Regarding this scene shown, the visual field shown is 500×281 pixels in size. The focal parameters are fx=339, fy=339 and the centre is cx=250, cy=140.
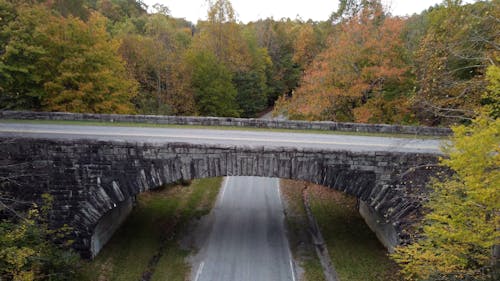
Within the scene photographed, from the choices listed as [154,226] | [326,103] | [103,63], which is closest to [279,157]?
[154,226]

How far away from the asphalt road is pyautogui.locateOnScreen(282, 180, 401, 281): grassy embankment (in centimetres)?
116

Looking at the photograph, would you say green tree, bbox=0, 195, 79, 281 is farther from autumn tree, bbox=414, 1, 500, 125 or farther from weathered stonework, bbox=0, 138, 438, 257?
autumn tree, bbox=414, 1, 500, 125

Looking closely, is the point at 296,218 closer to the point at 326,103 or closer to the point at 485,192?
the point at 326,103

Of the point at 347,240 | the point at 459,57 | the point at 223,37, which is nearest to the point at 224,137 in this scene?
the point at 347,240

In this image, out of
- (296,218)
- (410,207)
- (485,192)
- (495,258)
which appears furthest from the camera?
(296,218)

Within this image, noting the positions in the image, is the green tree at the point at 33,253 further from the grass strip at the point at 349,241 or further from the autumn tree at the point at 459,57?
the autumn tree at the point at 459,57

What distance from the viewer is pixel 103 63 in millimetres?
20812

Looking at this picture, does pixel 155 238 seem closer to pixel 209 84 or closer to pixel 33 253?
pixel 33 253

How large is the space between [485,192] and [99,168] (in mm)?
11613

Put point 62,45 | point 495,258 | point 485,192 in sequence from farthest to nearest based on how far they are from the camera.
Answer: point 62,45, point 495,258, point 485,192

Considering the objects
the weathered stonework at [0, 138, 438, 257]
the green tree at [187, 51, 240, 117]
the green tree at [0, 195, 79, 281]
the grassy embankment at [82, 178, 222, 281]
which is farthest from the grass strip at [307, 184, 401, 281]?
the green tree at [187, 51, 240, 117]

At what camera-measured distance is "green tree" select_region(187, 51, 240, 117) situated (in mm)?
29281

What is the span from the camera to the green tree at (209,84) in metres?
29.3

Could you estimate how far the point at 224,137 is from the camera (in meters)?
14.2
